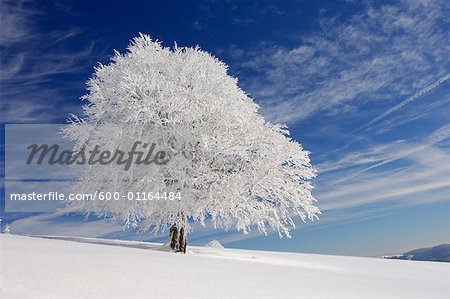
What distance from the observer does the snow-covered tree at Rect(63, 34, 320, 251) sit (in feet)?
62.2

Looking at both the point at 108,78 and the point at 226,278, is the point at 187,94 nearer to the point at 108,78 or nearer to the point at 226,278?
the point at 108,78

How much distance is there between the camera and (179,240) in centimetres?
2102

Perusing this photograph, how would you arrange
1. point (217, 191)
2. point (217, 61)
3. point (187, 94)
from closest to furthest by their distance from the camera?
1. point (217, 191)
2. point (187, 94)
3. point (217, 61)

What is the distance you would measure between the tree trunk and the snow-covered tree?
51mm

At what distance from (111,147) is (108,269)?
11957mm

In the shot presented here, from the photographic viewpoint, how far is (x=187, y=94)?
20.0 meters

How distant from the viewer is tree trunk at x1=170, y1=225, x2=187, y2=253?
20.9 metres

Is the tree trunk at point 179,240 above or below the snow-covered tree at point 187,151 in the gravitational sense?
below

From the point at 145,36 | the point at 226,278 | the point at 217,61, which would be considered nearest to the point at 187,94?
the point at 217,61

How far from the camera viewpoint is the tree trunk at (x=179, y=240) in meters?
20.9

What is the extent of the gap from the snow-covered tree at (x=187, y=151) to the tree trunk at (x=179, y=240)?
51mm

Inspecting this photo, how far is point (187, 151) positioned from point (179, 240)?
15.6 ft

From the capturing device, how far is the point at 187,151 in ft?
64.4

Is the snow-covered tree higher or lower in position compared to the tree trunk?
higher
